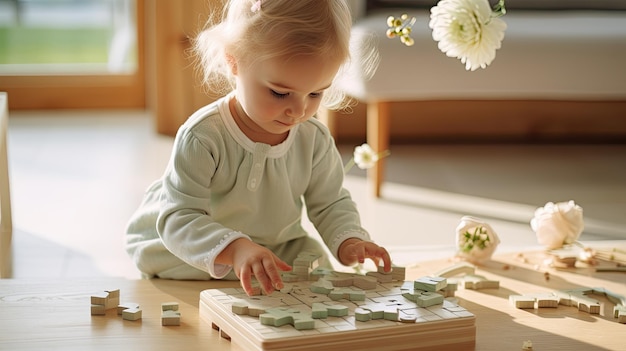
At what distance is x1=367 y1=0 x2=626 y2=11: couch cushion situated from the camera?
280 centimetres

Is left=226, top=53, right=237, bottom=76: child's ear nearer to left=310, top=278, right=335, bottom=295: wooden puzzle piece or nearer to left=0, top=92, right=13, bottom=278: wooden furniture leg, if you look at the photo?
left=310, top=278, right=335, bottom=295: wooden puzzle piece

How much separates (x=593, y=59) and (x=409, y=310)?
5.10 feet

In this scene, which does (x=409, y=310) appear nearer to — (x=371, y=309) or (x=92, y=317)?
(x=371, y=309)

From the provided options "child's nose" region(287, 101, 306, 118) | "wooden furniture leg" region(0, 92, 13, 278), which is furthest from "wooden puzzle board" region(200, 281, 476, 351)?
"wooden furniture leg" region(0, 92, 13, 278)

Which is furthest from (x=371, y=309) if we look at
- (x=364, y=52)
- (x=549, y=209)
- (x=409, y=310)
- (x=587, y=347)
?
(x=364, y=52)

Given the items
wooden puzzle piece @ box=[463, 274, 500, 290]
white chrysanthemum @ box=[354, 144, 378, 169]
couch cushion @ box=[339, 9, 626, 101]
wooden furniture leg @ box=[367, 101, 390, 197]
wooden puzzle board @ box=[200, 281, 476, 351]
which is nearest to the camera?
wooden puzzle board @ box=[200, 281, 476, 351]

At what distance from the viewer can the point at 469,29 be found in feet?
4.50

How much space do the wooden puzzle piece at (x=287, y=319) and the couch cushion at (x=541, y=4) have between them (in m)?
1.88

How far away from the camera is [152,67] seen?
364cm

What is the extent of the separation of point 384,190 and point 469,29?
123 centimetres

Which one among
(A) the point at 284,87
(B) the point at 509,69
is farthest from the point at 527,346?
(B) the point at 509,69

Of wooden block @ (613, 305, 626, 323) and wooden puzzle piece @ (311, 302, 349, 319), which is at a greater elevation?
wooden puzzle piece @ (311, 302, 349, 319)

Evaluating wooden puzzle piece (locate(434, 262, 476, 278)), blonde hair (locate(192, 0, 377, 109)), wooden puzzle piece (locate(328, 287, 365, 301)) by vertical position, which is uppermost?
blonde hair (locate(192, 0, 377, 109))

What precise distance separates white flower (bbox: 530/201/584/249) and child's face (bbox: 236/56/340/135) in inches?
19.9
